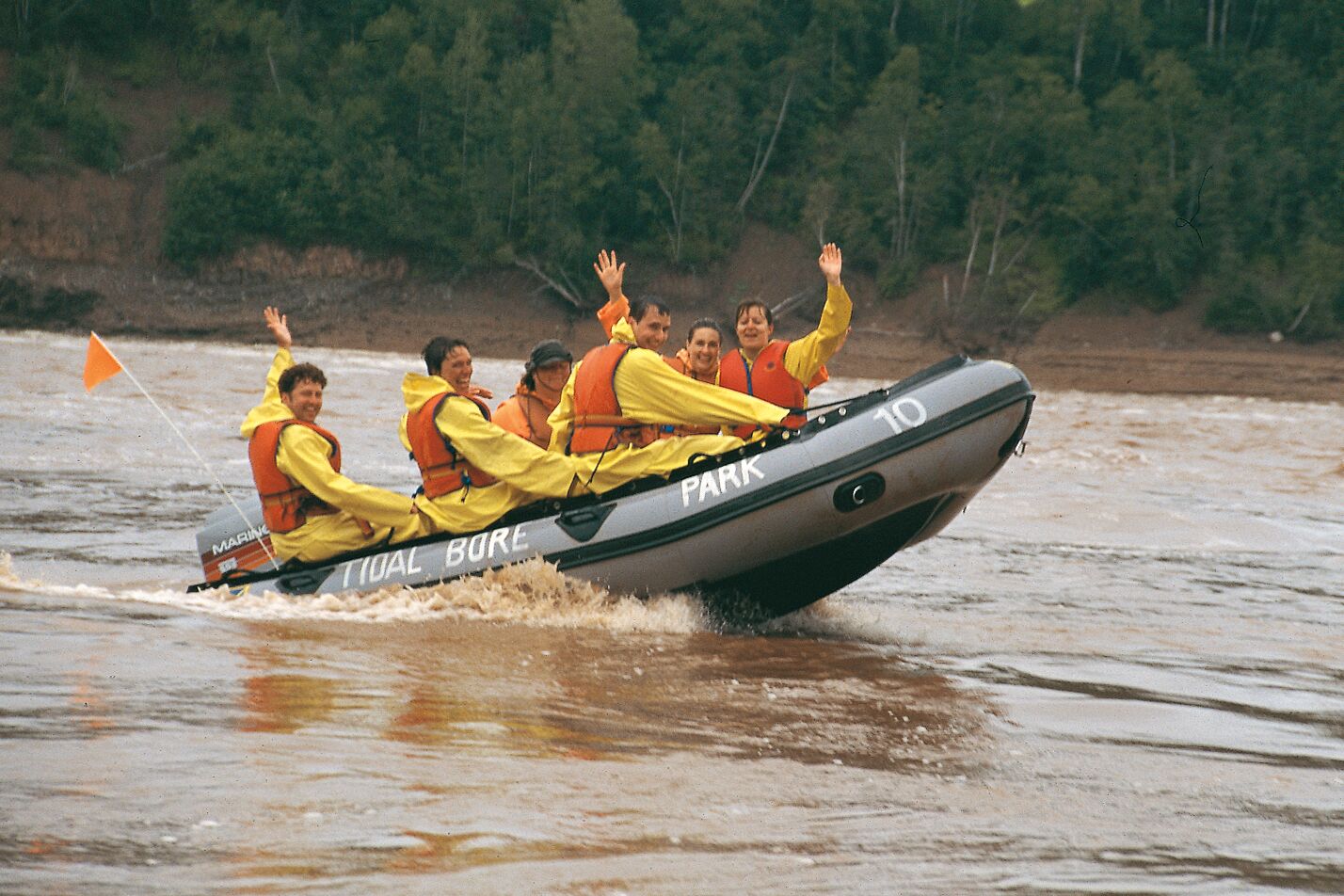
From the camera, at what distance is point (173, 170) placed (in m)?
49.2

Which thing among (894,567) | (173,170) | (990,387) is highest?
(173,170)

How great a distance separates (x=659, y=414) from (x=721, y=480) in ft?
1.20

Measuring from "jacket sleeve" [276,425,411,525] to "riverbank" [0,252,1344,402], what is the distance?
3070 cm

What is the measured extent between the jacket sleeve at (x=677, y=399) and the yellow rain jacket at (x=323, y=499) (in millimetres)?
1100

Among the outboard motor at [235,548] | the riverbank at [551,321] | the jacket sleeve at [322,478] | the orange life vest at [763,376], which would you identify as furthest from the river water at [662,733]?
the riverbank at [551,321]

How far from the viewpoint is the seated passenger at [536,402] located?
7516 millimetres

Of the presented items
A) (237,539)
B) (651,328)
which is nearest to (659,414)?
(651,328)

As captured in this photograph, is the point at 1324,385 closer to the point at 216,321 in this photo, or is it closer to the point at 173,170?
the point at 216,321

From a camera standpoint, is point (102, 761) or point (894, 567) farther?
point (894, 567)

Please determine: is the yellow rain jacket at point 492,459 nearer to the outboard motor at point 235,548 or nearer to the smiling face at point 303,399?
the smiling face at point 303,399

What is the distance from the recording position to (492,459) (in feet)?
22.5

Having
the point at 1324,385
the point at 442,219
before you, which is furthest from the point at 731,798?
the point at 442,219

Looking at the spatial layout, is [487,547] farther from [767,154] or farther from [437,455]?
[767,154]

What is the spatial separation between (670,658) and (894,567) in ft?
12.9
